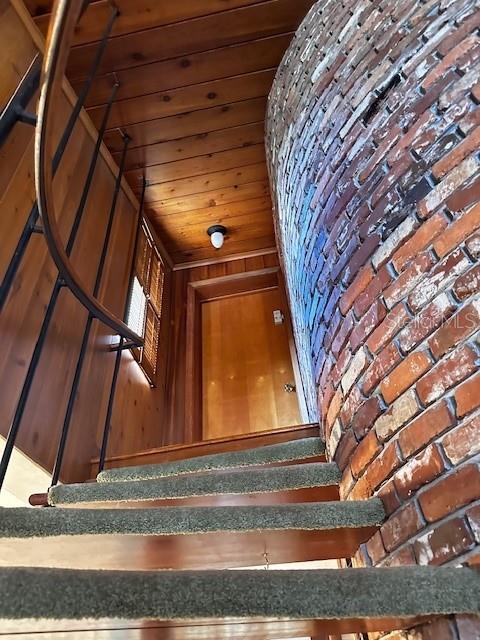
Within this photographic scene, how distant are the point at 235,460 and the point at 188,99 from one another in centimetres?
250

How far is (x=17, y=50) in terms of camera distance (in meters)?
2.42

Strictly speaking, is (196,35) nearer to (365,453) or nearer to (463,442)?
(365,453)

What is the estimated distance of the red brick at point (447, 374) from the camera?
1.06 metres

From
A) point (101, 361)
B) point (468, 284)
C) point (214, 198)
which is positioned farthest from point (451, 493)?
point (214, 198)

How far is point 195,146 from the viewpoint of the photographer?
11.8ft

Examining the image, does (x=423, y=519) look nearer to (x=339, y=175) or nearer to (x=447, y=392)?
(x=447, y=392)

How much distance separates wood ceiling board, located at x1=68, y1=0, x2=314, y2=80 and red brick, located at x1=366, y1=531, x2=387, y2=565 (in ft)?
9.36

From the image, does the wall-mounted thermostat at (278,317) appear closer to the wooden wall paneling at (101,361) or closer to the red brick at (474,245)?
the wooden wall paneling at (101,361)

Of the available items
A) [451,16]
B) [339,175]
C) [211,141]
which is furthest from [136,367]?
[451,16]

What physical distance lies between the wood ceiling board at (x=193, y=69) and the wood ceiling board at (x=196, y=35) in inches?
1.6

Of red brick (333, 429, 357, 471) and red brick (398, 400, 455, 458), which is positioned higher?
red brick (333, 429, 357, 471)

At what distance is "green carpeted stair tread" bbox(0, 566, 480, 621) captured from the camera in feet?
2.42

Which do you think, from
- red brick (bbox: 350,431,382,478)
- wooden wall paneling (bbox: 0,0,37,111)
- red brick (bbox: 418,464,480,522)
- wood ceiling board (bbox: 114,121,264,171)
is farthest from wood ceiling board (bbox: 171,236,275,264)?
red brick (bbox: 418,464,480,522)

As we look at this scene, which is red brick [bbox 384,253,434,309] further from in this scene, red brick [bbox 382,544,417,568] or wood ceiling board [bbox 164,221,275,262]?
wood ceiling board [bbox 164,221,275,262]
